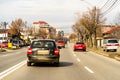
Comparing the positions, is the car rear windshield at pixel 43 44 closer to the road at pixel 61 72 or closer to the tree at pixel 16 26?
the road at pixel 61 72

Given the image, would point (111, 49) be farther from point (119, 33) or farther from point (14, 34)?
point (14, 34)

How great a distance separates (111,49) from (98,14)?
1775 cm

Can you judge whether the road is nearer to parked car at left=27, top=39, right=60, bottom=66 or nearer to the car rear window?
parked car at left=27, top=39, right=60, bottom=66

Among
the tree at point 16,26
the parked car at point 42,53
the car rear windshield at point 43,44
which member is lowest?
the parked car at point 42,53

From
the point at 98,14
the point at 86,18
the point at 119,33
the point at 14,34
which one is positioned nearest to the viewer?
the point at 98,14

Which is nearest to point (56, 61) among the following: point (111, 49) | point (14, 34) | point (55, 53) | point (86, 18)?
point (55, 53)

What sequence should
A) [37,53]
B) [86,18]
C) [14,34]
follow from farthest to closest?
[14,34]
[86,18]
[37,53]

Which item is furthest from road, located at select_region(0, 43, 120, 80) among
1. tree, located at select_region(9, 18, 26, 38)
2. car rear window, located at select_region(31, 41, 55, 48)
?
tree, located at select_region(9, 18, 26, 38)

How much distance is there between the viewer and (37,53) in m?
17.5

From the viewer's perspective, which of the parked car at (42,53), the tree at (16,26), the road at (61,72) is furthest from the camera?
the tree at (16,26)

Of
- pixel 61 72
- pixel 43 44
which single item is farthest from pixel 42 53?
pixel 61 72

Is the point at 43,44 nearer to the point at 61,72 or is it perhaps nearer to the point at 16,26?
the point at 61,72

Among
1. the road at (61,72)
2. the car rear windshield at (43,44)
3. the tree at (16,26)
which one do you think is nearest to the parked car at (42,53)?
the car rear windshield at (43,44)

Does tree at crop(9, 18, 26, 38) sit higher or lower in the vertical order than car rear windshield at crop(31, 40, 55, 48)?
higher
